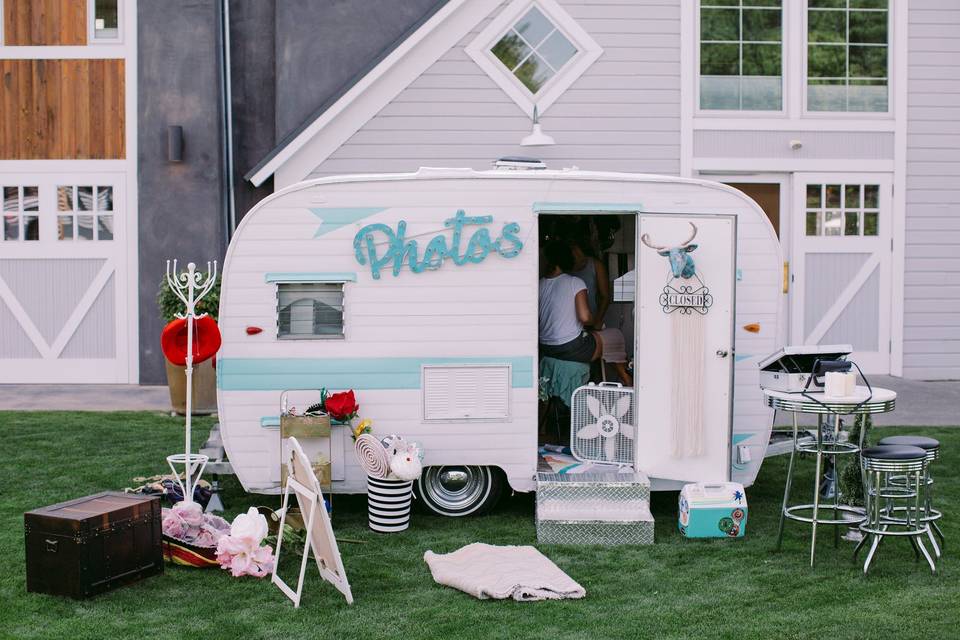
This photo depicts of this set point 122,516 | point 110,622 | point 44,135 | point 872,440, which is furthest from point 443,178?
Result: point 44,135

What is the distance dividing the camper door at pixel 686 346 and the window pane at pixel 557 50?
5085 mm

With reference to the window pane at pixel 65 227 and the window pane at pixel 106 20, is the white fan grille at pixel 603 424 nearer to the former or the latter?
Result: the window pane at pixel 65 227

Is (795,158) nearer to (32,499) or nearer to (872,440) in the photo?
(872,440)

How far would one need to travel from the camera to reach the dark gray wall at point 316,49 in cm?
1216

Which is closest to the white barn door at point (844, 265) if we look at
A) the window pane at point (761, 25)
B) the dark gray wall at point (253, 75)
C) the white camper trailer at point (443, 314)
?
the window pane at point (761, 25)

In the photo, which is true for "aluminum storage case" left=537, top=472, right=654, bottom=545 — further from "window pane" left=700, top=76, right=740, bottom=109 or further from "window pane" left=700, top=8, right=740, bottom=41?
"window pane" left=700, top=8, right=740, bottom=41

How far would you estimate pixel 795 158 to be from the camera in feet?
38.6

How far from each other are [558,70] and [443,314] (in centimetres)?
532

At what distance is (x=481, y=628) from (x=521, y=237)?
265 cm

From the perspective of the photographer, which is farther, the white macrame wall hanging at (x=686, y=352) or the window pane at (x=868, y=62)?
the window pane at (x=868, y=62)

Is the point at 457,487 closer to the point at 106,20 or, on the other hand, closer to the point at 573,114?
the point at 573,114

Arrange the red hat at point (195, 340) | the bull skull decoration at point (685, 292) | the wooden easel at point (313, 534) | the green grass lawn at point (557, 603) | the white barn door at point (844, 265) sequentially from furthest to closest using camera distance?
1. the white barn door at point (844, 265)
2. the bull skull decoration at point (685, 292)
3. the red hat at point (195, 340)
4. the wooden easel at point (313, 534)
5. the green grass lawn at point (557, 603)

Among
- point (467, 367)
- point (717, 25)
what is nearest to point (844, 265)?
point (717, 25)

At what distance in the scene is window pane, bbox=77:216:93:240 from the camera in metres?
12.1
